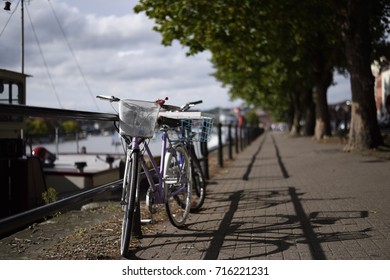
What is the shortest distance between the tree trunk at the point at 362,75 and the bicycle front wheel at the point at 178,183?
8.89 m

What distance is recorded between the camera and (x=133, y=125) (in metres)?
3.83

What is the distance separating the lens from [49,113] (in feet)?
10.6

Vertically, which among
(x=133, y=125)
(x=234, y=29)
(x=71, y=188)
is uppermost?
(x=234, y=29)

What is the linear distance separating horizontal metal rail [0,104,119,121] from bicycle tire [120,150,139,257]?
1.37 ft

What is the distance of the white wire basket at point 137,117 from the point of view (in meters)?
3.80

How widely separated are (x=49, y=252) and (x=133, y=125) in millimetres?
1319

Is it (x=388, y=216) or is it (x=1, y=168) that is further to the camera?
(x=1, y=168)

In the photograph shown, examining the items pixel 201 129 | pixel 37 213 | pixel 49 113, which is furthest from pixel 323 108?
pixel 37 213

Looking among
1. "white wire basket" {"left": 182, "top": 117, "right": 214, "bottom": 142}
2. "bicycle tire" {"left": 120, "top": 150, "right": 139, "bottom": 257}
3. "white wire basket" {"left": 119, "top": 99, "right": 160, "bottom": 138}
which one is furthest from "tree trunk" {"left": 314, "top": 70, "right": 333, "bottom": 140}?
"bicycle tire" {"left": 120, "top": 150, "right": 139, "bottom": 257}

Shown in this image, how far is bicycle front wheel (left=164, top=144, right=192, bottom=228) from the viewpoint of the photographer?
15.7 ft

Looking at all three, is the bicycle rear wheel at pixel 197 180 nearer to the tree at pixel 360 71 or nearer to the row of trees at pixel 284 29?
the row of trees at pixel 284 29

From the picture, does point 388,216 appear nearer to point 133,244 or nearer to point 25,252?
point 133,244
